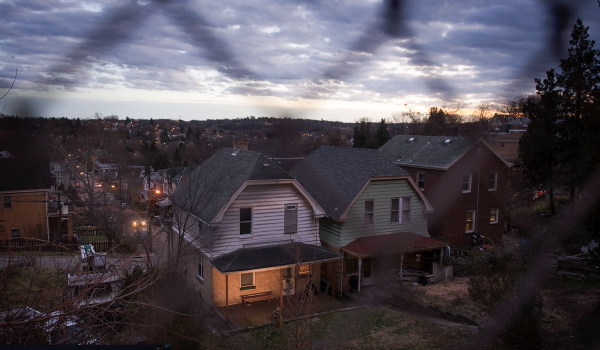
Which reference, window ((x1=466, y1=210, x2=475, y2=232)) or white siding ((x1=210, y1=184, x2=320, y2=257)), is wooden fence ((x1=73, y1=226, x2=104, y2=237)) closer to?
white siding ((x1=210, y1=184, x2=320, y2=257))

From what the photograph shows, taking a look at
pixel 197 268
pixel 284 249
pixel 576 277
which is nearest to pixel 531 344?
pixel 576 277

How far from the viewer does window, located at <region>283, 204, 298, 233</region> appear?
13.2 meters

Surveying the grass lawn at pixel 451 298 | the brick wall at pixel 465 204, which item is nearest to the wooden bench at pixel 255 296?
the grass lawn at pixel 451 298

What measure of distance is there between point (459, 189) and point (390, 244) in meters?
4.53

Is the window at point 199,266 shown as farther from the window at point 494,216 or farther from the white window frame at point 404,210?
the window at point 494,216

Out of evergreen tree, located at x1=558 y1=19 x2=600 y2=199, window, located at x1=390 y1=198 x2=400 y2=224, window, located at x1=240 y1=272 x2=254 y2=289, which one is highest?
evergreen tree, located at x1=558 y1=19 x2=600 y2=199

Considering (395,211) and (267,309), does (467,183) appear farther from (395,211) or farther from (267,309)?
(267,309)

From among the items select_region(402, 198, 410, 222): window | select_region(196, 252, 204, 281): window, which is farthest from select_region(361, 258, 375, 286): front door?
select_region(196, 252, 204, 281): window

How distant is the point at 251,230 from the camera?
12805 millimetres

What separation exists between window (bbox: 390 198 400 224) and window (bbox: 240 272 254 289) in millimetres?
5437

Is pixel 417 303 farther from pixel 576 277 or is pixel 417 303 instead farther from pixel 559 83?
pixel 559 83

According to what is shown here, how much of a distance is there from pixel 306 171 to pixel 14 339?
1363 centimetres

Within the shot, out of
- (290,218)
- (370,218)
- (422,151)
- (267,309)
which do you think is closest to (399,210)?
(370,218)

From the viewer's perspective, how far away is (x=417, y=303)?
32.7 feet
